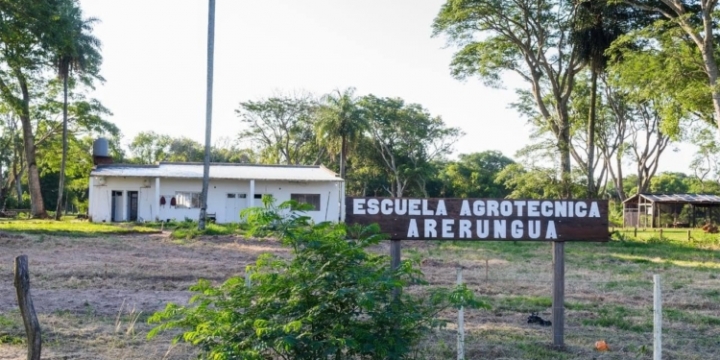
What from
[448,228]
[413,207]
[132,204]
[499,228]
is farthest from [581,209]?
[132,204]

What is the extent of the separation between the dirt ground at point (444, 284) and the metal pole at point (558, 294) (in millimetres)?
179

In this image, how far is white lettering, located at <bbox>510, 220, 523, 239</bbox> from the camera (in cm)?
775

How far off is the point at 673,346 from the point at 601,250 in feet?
58.4

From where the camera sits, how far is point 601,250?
2528cm

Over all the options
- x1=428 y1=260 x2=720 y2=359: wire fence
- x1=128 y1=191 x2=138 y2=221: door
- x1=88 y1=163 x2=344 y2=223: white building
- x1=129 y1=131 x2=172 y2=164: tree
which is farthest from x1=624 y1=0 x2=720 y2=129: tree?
x1=129 y1=131 x2=172 y2=164: tree

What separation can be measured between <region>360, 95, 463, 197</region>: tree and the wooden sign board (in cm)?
Answer: 4965

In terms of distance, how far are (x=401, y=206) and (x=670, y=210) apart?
2148 inches

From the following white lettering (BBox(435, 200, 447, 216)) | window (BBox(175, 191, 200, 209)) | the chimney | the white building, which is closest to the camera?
white lettering (BBox(435, 200, 447, 216))

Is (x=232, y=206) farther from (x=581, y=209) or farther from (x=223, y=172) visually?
(x=581, y=209)

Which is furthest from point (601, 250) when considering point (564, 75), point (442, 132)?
point (442, 132)

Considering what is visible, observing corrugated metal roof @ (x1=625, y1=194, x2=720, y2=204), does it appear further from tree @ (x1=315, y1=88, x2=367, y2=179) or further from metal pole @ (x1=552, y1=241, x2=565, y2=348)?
metal pole @ (x1=552, y1=241, x2=565, y2=348)

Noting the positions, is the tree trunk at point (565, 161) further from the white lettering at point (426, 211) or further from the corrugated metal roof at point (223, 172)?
the white lettering at point (426, 211)

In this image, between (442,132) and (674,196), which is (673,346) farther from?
(442,132)

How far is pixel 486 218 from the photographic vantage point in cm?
775
